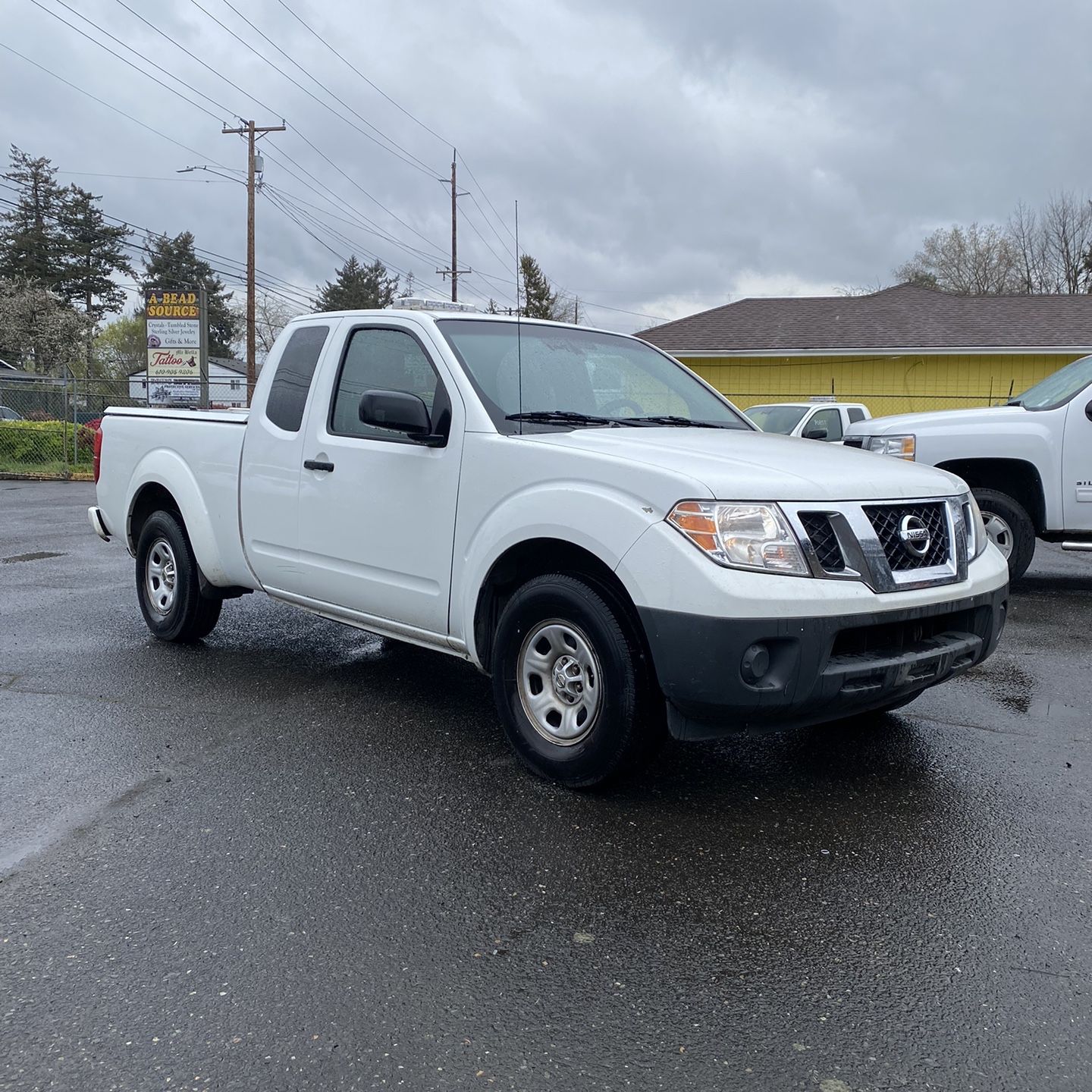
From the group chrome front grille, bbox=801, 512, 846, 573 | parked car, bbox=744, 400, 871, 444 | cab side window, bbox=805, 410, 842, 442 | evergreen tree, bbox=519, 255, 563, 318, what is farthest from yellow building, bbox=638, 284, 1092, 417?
evergreen tree, bbox=519, 255, 563, 318

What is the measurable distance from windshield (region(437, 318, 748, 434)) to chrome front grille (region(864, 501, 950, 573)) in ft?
4.30

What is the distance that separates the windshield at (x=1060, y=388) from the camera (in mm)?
8461

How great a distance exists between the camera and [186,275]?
71.4 metres

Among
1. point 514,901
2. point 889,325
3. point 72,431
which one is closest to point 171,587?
point 514,901

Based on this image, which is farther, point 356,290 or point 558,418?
point 356,290

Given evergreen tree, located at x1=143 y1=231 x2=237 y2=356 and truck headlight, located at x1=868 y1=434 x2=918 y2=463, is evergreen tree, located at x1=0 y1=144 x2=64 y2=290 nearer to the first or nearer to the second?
evergreen tree, located at x1=143 y1=231 x2=237 y2=356

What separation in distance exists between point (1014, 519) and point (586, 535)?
19.0 feet

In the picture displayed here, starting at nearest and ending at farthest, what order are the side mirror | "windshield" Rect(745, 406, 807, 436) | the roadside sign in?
the side mirror
"windshield" Rect(745, 406, 807, 436)
the roadside sign

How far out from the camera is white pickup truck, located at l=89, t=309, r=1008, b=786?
358cm

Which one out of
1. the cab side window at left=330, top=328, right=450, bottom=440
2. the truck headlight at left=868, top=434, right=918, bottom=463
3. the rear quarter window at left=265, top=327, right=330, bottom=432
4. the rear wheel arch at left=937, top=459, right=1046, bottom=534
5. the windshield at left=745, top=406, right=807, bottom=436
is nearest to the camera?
the cab side window at left=330, top=328, right=450, bottom=440

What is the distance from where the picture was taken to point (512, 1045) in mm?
2494

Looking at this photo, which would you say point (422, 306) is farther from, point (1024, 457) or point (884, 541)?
point (1024, 457)

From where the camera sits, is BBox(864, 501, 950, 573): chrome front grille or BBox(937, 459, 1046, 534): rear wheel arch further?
BBox(937, 459, 1046, 534): rear wheel arch

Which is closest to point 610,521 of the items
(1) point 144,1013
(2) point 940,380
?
(1) point 144,1013
